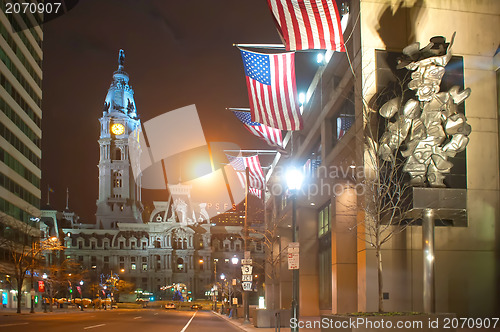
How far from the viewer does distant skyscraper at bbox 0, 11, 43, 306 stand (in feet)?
205

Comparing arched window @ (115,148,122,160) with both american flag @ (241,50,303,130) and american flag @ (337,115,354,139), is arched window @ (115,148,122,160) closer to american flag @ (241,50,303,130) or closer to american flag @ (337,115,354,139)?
american flag @ (337,115,354,139)

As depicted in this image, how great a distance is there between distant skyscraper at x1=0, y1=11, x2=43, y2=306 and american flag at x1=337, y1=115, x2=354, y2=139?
40.1 m

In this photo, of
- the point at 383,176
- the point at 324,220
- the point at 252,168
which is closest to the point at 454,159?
the point at 383,176

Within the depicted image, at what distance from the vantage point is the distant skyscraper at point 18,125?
62469 mm

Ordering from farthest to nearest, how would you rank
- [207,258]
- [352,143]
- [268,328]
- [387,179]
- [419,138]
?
[207,258]
[268,328]
[352,143]
[387,179]
[419,138]

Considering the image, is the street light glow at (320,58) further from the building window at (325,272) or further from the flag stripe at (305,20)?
the flag stripe at (305,20)

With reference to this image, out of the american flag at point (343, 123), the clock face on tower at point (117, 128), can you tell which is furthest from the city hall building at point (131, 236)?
the american flag at point (343, 123)

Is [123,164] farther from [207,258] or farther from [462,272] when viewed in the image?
[462,272]

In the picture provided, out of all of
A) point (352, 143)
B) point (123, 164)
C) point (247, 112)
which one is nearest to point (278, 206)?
point (247, 112)

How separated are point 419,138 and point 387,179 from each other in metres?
2.79

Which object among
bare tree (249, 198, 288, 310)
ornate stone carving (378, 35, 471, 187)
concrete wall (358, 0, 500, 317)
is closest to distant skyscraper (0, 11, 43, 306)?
bare tree (249, 198, 288, 310)

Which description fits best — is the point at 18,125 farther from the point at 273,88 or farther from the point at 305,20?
the point at 305,20

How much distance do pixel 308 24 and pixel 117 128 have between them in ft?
501

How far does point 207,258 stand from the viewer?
156 meters
